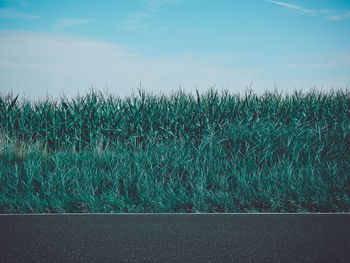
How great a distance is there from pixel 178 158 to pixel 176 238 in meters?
3.66

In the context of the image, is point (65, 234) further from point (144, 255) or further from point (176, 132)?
point (176, 132)

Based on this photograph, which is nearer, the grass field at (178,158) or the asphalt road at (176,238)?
the asphalt road at (176,238)

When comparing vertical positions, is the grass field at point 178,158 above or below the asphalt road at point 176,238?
above

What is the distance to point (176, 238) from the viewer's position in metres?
4.07

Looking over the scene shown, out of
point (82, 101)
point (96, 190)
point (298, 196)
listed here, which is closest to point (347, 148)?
point (298, 196)

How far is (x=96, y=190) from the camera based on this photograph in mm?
6801

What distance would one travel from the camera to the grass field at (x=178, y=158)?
19.9 feet

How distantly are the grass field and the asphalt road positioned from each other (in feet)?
2.80

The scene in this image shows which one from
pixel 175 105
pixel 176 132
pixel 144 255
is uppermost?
pixel 175 105

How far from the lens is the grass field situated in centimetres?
607

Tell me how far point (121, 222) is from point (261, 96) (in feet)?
28.6

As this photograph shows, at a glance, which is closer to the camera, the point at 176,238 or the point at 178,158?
the point at 176,238

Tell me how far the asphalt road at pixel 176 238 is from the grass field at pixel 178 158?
853mm

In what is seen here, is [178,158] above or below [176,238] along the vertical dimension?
above
